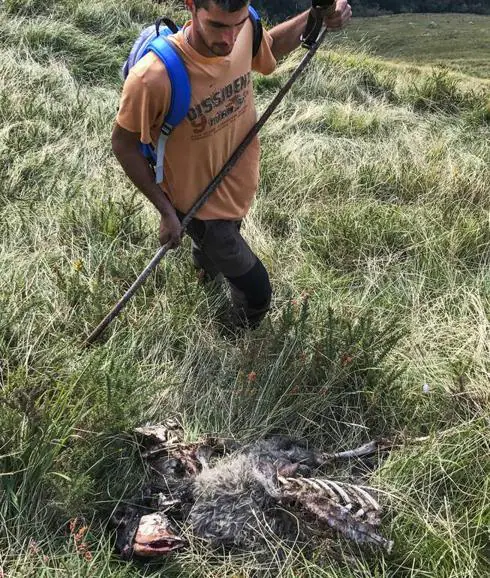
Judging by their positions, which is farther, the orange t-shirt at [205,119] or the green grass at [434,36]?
the green grass at [434,36]

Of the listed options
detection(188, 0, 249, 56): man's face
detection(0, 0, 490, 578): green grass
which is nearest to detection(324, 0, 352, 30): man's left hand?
detection(188, 0, 249, 56): man's face

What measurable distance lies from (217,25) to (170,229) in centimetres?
80

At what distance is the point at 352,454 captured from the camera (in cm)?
235

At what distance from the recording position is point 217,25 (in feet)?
6.58

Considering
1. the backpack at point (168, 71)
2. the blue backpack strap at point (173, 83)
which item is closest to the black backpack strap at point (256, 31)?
the backpack at point (168, 71)

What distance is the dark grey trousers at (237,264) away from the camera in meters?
2.62

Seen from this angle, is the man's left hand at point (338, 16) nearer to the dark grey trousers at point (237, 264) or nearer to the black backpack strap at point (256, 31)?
the black backpack strap at point (256, 31)

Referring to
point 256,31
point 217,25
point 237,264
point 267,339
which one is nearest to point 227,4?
point 217,25

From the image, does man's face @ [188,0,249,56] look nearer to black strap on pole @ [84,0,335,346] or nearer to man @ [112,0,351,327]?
man @ [112,0,351,327]

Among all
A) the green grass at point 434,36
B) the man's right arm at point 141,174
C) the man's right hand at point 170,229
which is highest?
the man's right arm at point 141,174

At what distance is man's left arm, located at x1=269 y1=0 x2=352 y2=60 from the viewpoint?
2.62 m

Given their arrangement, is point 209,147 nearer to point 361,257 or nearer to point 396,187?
point 361,257

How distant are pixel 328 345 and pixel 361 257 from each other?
1143 millimetres

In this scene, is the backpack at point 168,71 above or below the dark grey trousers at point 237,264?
above
